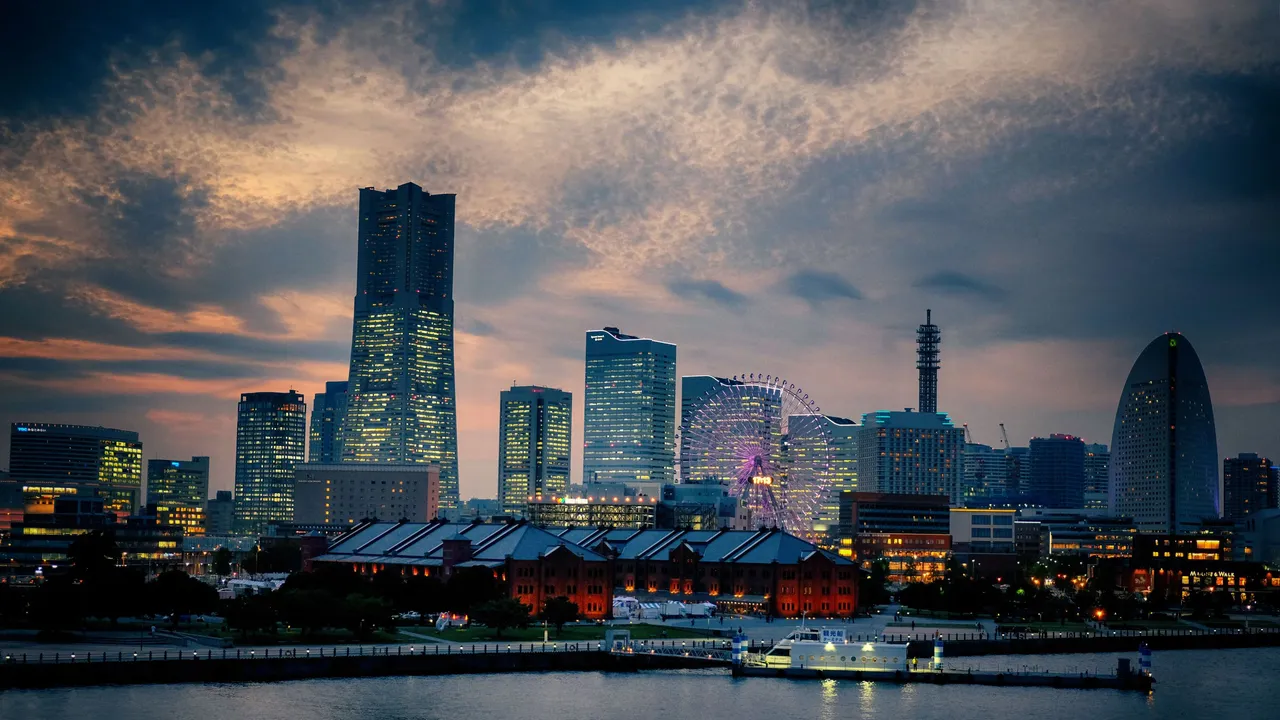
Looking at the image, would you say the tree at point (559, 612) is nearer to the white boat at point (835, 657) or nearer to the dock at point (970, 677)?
the white boat at point (835, 657)

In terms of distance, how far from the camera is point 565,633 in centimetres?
15138

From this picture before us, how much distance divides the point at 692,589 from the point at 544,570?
106 feet

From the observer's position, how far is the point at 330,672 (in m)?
119

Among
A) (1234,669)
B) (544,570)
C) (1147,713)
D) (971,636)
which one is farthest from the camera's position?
(544,570)

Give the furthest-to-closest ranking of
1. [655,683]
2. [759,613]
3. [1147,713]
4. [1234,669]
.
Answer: [759,613] < [1234,669] < [655,683] < [1147,713]

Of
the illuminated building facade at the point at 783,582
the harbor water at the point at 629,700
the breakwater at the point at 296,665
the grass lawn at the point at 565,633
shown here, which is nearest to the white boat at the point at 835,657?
the harbor water at the point at 629,700

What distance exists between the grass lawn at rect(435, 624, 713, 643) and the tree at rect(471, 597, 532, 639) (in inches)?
43.6

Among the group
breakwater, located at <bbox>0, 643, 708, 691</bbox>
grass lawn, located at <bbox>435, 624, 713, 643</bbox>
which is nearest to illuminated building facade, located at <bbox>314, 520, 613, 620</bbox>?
grass lawn, located at <bbox>435, 624, 713, 643</bbox>

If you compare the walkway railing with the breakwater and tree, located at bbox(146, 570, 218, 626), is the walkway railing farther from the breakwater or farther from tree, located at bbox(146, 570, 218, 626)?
tree, located at bbox(146, 570, 218, 626)

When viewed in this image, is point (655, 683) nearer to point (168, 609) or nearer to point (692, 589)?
point (168, 609)

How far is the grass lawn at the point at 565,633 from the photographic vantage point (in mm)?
143500

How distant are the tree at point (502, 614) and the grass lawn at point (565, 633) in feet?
3.63

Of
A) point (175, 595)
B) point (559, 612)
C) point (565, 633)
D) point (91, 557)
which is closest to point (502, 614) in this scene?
point (559, 612)

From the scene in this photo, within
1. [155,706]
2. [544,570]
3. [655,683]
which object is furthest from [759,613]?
[155,706]
